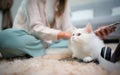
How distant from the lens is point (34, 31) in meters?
0.85

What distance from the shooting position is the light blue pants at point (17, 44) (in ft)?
2.72

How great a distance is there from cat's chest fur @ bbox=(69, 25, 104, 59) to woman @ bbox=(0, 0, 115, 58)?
0.25 ft

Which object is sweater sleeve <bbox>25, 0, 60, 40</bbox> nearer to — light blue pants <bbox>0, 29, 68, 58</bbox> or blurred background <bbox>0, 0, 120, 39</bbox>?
light blue pants <bbox>0, 29, 68, 58</bbox>

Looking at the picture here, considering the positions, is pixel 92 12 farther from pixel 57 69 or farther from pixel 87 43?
pixel 57 69

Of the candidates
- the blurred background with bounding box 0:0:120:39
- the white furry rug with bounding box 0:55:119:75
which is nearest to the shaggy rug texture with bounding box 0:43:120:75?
the white furry rug with bounding box 0:55:119:75

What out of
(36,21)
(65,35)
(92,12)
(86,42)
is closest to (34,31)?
(36,21)

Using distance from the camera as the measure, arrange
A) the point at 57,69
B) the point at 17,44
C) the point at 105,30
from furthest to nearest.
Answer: the point at 17,44, the point at 105,30, the point at 57,69

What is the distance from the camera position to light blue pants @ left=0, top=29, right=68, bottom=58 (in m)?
0.83

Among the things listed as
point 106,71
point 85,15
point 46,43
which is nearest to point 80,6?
point 85,15

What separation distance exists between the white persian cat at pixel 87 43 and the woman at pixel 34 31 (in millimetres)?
77

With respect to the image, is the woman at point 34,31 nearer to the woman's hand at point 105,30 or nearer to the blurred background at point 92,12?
the woman's hand at point 105,30

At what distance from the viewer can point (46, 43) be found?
93cm

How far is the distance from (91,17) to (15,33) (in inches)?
19.0

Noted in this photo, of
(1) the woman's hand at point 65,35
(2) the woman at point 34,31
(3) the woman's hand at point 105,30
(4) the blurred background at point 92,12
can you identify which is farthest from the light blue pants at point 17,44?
(4) the blurred background at point 92,12
